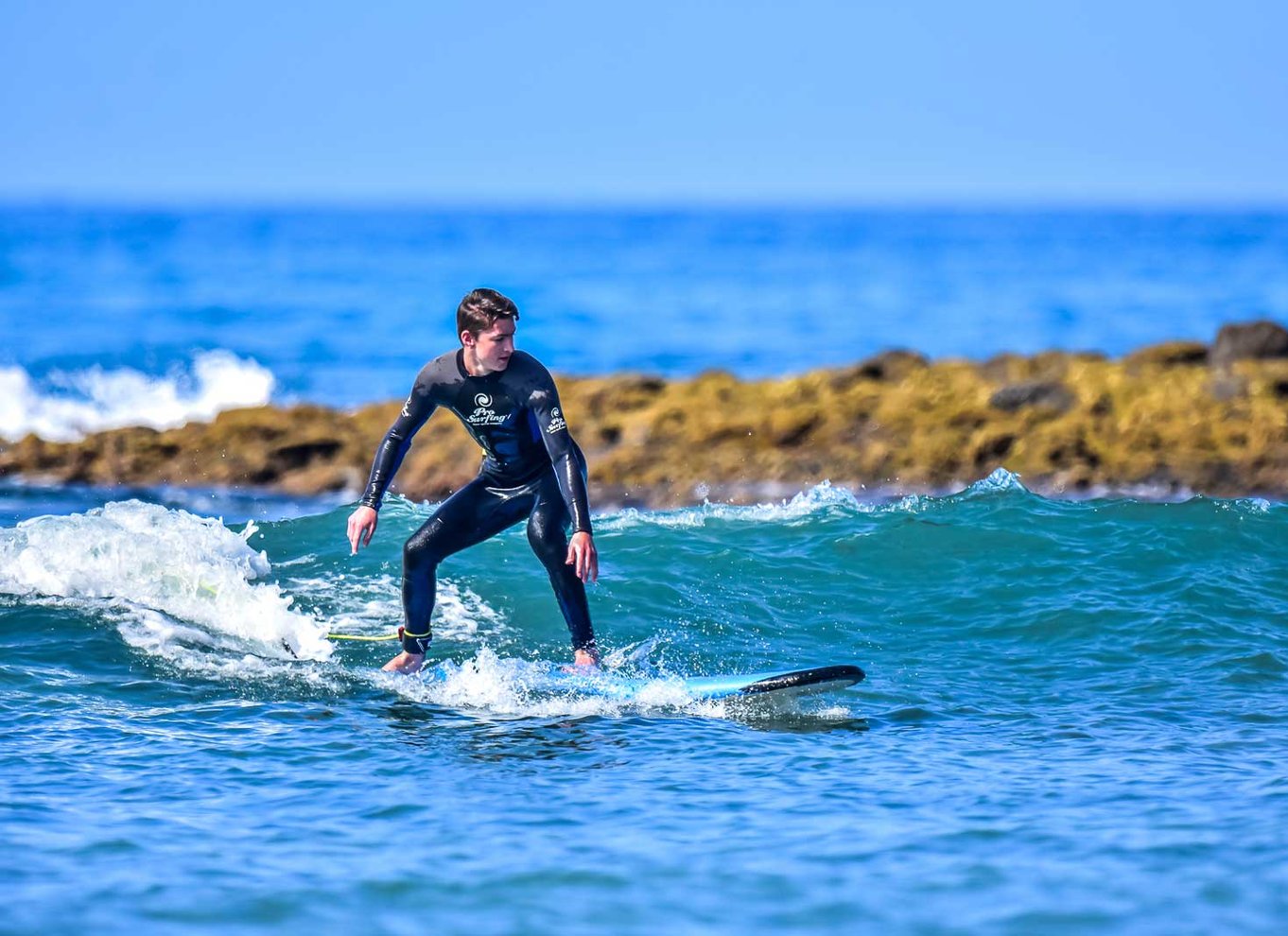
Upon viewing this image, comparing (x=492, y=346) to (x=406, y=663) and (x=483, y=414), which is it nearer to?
(x=483, y=414)

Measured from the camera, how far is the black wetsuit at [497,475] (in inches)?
349

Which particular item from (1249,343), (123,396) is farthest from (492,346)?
(123,396)

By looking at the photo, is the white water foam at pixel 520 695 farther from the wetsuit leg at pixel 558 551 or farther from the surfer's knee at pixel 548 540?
the surfer's knee at pixel 548 540

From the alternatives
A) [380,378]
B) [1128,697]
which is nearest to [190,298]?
[380,378]

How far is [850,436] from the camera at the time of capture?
1906cm

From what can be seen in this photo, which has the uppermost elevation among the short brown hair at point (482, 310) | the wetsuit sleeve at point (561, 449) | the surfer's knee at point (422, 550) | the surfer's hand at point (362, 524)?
the short brown hair at point (482, 310)

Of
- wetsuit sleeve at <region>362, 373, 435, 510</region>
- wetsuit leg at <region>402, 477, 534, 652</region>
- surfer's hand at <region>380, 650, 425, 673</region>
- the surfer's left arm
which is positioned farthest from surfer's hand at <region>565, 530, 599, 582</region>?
surfer's hand at <region>380, 650, 425, 673</region>

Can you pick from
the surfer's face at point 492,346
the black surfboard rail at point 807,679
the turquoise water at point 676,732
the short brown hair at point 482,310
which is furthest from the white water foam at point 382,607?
the black surfboard rail at point 807,679

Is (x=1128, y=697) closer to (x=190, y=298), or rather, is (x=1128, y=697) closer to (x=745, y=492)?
(x=745, y=492)

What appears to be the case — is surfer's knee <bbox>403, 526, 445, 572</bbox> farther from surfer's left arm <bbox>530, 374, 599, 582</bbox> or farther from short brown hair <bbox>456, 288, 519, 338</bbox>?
short brown hair <bbox>456, 288, 519, 338</bbox>

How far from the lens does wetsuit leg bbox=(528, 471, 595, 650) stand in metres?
9.07

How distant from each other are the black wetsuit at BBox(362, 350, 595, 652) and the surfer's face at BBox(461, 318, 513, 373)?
8cm

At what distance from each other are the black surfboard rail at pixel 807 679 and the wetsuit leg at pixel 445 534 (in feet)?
5.74

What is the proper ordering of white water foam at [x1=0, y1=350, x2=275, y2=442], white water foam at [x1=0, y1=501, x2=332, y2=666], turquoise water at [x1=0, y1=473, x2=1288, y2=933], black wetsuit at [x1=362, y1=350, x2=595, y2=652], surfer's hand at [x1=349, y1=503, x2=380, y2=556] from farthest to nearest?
white water foam at [x1=0, y1=350, x2=275, y2=442]
white water foam at [x1=0, y1=501, x2=332, y2=666]
black wetsuit at [x1=362, y1=350, x2=595, y2=652]
surfer's hand at [x1=349, y1=503, x2=380, y2=556]
turquoise water at [x1=0, y1=473, x2=1288, y2=933]
